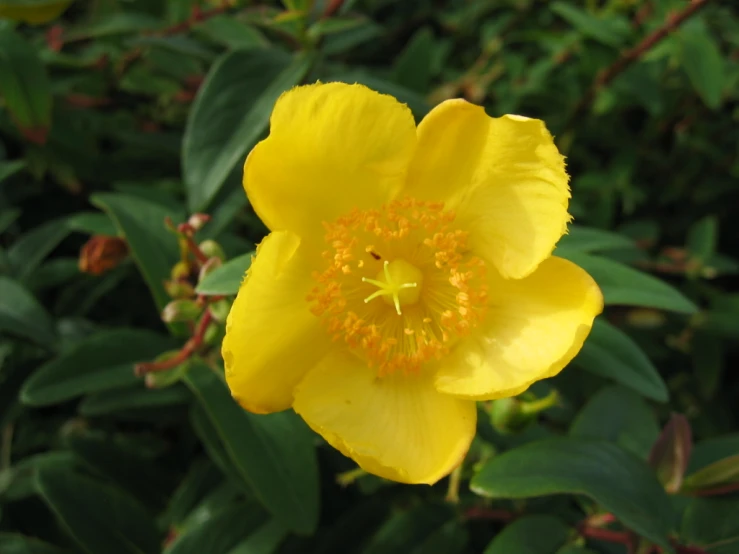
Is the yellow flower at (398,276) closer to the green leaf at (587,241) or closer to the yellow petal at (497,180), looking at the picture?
the yellow petal at (497,180)

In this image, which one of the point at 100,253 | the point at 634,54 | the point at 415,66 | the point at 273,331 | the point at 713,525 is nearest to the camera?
the point at 273,331

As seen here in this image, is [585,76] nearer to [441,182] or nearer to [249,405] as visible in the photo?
[441,182]

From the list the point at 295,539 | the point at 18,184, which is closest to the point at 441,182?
the point at 295,539

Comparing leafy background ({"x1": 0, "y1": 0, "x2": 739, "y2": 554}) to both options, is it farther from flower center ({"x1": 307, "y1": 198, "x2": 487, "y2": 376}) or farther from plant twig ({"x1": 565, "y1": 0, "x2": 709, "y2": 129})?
flower center ({"x1": 307, "y1": 198, "x2": 487, "y2": 376})

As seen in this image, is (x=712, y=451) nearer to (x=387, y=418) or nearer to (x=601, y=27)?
(x=387, y=418)

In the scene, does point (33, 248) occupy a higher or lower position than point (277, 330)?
lower

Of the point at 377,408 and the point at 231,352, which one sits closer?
the point at 231,352

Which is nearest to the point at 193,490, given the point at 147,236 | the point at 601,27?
the point at 147,236

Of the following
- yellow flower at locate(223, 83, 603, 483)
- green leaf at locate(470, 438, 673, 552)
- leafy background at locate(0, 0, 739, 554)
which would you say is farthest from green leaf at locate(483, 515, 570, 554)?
yellow flower at locate(223, 83, 603, 483)
